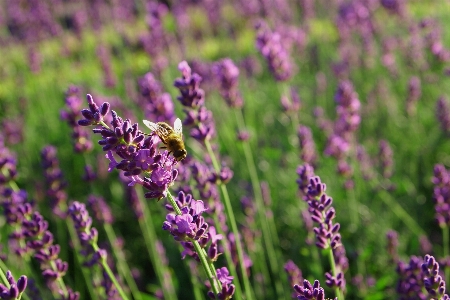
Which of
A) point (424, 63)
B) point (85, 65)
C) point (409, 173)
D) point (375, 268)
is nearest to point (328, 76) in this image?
point (424, 63)

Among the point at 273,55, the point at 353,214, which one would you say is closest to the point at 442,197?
the point at 353,214

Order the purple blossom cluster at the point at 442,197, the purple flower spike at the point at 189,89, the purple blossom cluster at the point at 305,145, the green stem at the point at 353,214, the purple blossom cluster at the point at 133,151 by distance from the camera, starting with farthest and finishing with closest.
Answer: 1. the green stem at the point at 353,214
2. the purple blossom cluster at the point at 305,145
3. the purple blossom cluster at the point at 442,197
4. the purple flower spike at the point at 189,89
5. the purple blossom cluster at the point at 133,151

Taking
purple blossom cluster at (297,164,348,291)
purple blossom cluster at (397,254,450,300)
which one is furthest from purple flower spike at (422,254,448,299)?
purple blossom cluster at (297,164,348,291)

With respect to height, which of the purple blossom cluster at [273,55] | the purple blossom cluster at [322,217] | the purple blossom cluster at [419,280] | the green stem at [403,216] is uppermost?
the purple blossom cluster at [273,55]

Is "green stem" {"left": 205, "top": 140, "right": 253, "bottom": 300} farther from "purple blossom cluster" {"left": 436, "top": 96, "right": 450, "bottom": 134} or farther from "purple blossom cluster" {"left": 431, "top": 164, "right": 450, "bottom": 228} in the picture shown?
"purple blossom cluster" {"left": 436, "top": 96, "right": 450, "bottom": 134}

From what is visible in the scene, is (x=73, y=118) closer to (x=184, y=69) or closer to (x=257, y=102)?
(x=184, y=69)

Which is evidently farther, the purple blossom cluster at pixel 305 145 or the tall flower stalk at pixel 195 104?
the purple blossom cluster at pixel 305 145

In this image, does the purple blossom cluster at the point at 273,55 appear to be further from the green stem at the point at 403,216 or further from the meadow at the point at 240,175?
the green stem at the point at 403,216

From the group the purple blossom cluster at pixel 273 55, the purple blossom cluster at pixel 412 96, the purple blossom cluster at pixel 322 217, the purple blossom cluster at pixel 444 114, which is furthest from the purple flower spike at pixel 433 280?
the purple blossom cluster at pixel 412 96
